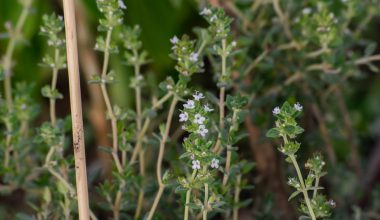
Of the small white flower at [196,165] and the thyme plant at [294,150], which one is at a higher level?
the thyme plant at [294,150]

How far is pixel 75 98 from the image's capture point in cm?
81

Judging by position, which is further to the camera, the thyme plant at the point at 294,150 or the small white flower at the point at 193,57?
the small white flower at the point at 193,57

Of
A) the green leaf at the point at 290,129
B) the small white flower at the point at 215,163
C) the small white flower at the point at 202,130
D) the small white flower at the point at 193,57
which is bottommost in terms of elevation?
the small white flower at the point at 215,163

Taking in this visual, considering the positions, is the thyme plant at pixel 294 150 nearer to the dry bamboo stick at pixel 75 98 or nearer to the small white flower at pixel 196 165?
the small white flower at pixel 196 165

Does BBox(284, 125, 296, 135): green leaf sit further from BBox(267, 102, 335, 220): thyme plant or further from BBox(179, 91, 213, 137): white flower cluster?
BBox(179, 91, 213, 137): white flower cluster

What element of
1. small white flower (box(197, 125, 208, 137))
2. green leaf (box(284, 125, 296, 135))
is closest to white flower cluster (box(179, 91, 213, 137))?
small white flower (box(197, 125, 208, 137))

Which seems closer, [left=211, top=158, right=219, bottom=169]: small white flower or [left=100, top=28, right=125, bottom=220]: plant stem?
[left=211, top=158, right=219, bottom=169]: small white flower

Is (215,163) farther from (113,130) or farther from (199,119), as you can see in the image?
(113,130)

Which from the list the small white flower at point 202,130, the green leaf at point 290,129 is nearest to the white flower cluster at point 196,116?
the small white flower at point 202,130

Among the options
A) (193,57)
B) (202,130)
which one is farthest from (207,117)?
(193,57)

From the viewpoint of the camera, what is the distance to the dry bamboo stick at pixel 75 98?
81 cm

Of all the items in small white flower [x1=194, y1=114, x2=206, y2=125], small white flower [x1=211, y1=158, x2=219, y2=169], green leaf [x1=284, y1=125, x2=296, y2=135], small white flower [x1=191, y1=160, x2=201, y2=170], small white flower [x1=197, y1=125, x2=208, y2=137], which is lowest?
small white flower [x1=191, y1=160, x2=201, y2=170]

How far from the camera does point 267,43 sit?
1.24 metres

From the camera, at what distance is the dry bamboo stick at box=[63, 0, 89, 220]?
2.65 ft
